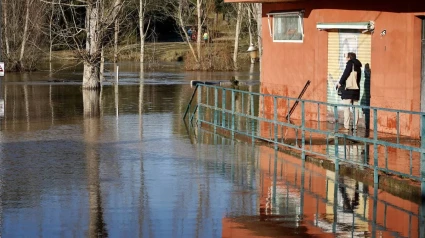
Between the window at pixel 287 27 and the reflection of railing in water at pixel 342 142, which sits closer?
the reflection of railing in water at pixel 342 142

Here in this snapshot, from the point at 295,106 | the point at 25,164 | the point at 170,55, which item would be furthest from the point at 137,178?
the point at 170,55

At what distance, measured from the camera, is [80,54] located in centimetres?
3519

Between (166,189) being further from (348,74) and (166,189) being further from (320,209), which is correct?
(348,74)

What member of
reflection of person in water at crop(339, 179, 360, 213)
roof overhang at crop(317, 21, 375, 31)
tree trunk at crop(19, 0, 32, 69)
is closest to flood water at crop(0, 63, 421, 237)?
reflection of person in water at crop(339, 179, 360, 213)

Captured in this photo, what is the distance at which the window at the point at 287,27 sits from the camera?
24172mm

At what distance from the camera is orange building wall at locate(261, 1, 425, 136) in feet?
64.7

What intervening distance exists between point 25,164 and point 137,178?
234 centimetres

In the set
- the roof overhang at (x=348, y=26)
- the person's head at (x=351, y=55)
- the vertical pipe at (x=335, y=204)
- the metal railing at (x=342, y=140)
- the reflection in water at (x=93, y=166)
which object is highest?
the roof overhang at (x=348, y=26)

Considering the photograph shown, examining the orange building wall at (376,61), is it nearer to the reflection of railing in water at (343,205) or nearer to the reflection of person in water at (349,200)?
the reflection of railing in water at (343,205)

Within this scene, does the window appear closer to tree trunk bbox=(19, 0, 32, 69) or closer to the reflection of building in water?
the reflection of building in water

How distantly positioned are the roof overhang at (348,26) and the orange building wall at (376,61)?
12 cm

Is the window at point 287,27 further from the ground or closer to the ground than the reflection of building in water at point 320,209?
further from the ground

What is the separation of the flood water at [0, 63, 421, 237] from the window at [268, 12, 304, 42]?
141 inches

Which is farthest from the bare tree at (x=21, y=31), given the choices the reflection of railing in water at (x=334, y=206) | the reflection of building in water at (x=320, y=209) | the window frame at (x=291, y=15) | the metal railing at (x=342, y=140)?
the reflection of building in water at (x=320, y=209)
